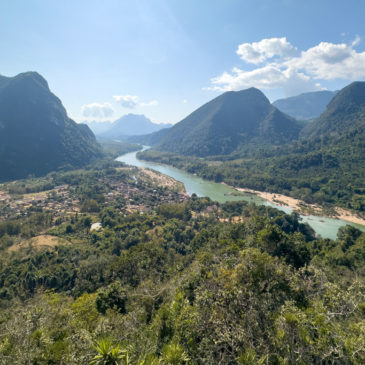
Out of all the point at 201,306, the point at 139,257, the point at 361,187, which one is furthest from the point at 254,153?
the point at 201,306

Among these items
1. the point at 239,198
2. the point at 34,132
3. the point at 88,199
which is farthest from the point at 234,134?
the point at 88,199

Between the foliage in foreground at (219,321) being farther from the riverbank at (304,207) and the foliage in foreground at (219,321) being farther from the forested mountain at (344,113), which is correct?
the forested mountain at (344,113)

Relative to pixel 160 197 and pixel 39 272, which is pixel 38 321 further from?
Answer: pixel 160 197

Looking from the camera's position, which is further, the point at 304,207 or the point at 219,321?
the point at 304,207

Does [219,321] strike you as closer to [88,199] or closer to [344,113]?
[88,199]

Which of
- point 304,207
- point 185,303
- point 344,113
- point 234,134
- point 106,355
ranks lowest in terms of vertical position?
point 304,207

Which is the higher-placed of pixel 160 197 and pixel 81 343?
pixel 81 343

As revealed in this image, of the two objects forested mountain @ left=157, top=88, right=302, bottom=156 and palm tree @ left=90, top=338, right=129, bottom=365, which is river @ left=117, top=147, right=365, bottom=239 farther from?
forested mountain @ left=157, top=88, right=302, bottom=156
